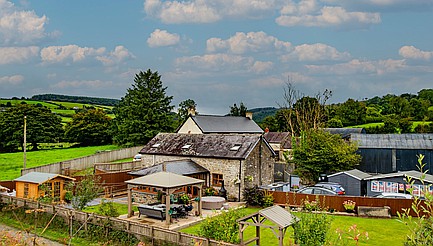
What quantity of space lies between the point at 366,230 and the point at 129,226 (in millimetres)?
10717

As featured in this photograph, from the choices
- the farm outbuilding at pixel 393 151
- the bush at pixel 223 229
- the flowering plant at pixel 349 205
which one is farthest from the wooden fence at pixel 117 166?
the farm outbuilding at pixel 393 151

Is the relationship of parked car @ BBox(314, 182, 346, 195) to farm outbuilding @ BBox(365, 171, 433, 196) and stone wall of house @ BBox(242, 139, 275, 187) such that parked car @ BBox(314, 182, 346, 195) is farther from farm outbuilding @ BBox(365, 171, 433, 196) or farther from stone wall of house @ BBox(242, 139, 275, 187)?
stone wall of house @ BBox(242, 139, 275, 187)

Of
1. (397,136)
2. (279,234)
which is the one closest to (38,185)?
(279,234)

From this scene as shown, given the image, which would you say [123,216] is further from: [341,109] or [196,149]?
[341,109]

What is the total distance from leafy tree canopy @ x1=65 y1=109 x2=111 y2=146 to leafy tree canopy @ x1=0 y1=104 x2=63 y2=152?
1813 millimetres

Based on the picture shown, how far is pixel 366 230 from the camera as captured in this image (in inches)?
695

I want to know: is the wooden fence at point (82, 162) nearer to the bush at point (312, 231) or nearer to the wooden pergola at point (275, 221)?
the wooden pergola at point (275, 221)

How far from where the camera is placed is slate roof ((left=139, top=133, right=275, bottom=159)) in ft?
84.0

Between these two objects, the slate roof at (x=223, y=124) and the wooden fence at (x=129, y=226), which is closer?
the wooden fence at (x=129, y=226)

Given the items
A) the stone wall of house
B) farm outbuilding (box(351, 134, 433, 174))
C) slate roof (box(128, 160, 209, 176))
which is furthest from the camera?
farm outbuilding (box(351, 134, 433, 174))

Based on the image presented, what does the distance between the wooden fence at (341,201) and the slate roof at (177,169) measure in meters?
5.50

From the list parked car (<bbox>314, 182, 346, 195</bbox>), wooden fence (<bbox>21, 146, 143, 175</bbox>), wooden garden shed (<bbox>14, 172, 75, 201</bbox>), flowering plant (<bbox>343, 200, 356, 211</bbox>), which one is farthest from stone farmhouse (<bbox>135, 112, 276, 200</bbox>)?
wooden fence (<bbox>21, 146, 143, 175</bbox>)

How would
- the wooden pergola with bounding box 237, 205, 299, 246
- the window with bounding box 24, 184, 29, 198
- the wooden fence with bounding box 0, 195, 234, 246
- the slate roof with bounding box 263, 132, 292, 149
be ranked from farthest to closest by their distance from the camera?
1. the slate roof with bounding box 263, 132, 292, 149
2. the window with bounding box 24, 184, 29, 198
3. the wooden fence with bounding box 0, 195, 234, 246
4. the wooden pergola with bounding box 237, 205, 299, 246

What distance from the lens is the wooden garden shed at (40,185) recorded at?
905 inches
